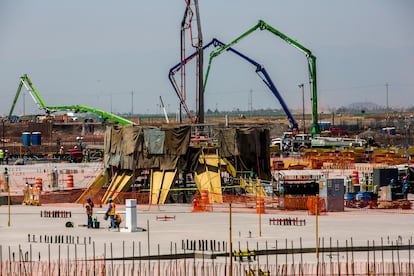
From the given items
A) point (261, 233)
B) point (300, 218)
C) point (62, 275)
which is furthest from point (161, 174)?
point (62, 275)

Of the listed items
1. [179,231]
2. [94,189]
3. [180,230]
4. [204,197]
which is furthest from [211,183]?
[179,231]

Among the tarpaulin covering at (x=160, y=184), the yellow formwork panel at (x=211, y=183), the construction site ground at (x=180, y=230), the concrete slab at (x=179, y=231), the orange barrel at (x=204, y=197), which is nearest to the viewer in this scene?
the concrete slab at (x=179, y=231)

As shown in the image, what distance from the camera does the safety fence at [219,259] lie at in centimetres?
2762

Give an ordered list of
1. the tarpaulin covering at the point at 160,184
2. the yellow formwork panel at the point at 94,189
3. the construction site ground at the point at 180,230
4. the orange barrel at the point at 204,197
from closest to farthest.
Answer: the construction site ground at the point at 180,230, the orange barrel at the point at 204,197, the tarpaulin covering at the point at 160,184, the yellow formwork panel at the point at 94,189

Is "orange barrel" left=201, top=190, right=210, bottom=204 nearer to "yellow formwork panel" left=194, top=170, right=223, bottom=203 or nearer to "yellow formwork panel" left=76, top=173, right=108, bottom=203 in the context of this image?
"yellow formwork panel" left=194, top=170, right=223, bottom=203

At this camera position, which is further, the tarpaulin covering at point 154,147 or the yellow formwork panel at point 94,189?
the yellow formwork panel at point 94,189

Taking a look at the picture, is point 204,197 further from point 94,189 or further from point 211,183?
point 94,189

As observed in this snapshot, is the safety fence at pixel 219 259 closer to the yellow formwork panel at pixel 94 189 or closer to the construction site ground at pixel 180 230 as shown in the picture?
the construction site ground at pixel 180 230

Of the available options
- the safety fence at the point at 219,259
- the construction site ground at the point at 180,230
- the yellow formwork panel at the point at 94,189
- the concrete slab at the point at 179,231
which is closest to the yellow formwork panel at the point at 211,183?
the construction site ground at the point at 180,230

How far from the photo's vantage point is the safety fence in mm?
27625

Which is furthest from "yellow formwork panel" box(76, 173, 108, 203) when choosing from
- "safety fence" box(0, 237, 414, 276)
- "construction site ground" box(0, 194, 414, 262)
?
"safety fence" box(0, 237, 414, 276)

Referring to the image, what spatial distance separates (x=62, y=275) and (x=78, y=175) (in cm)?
5449

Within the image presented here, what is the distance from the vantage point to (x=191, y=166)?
5325 cm

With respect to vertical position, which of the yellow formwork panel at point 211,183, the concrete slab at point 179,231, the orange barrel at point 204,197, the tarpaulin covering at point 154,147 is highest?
the tarpaulin covering at point 154,147
